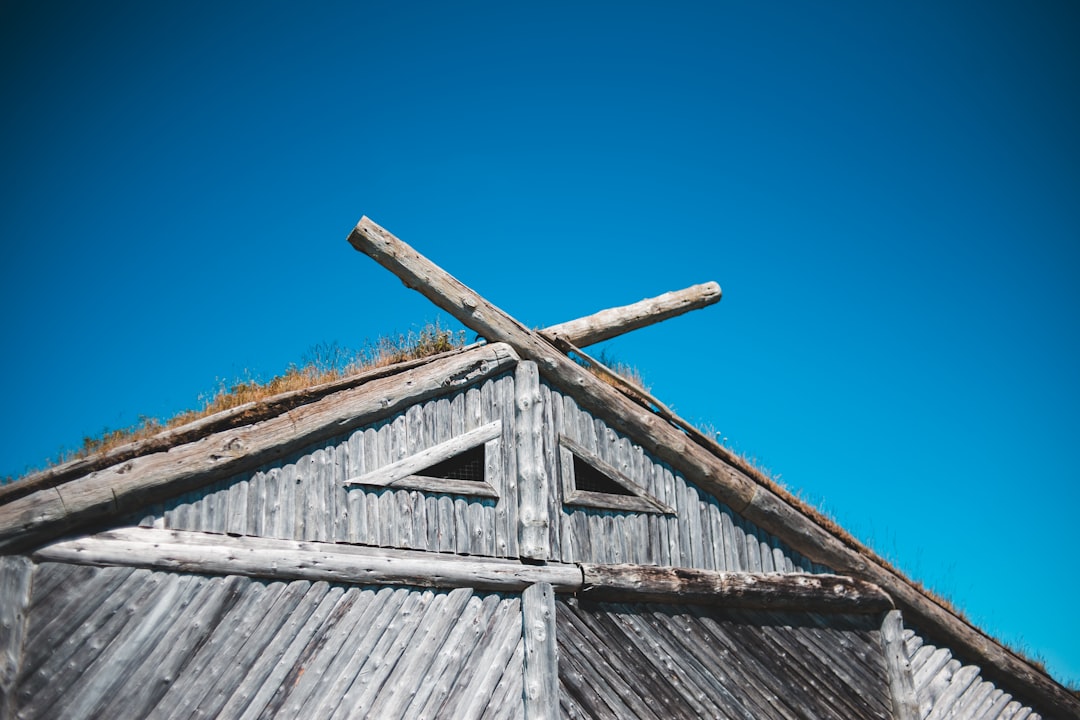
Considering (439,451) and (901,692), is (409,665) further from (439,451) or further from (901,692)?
(901,692)

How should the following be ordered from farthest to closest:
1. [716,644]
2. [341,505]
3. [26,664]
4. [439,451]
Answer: [716,644] → [439,451] → [341,505] → [26,664]

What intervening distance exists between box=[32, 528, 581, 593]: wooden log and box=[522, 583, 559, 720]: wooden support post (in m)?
0.14

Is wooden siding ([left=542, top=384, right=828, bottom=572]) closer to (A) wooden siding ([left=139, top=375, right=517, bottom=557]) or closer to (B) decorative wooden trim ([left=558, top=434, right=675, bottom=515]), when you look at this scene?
(B) decorative wooden trim ([left=558, top=434, right=675, bottom=515])

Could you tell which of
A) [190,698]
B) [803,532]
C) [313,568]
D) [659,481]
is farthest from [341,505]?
[803,532]

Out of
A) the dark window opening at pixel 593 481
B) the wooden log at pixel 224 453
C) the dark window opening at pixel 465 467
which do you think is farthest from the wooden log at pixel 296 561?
the dark window opening at pixel 593 481

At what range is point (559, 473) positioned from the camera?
9117 millimetres

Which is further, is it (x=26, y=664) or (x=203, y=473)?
(x=203, y=473)

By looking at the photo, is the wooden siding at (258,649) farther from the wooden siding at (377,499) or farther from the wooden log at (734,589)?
the wooden log at (734,589)

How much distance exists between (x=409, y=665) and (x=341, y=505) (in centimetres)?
138

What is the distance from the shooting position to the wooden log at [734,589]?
881cm

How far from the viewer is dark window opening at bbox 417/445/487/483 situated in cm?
881

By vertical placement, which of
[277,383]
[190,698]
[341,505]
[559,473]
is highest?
[277,383]

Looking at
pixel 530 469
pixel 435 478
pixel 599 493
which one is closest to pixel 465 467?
pixel 435 478

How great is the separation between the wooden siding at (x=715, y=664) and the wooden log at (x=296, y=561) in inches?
24.3
